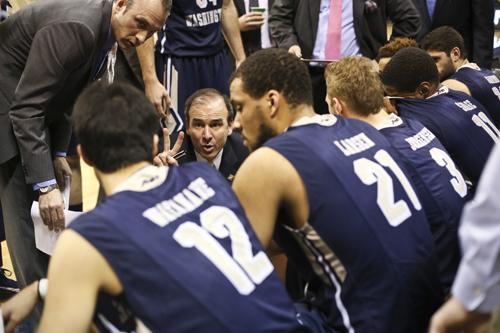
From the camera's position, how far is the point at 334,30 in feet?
14.2

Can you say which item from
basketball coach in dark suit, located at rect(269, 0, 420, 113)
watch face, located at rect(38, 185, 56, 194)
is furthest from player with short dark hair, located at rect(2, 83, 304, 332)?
basketball coach in dark suit, located at rect(269, 0, 420, 113)

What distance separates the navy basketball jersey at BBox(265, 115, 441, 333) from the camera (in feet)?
6.27

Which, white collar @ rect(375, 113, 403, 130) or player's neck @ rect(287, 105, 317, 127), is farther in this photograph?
white collar @ rect(375, 113, 403, 130)

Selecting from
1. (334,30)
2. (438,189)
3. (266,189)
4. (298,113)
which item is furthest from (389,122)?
(334,30)

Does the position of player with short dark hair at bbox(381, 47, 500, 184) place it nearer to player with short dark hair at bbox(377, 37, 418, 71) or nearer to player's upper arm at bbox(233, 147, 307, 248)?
player with short dark hair at bbox(377, 37, 418, 71)

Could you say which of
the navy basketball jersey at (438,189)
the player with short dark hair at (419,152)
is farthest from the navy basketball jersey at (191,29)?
the navy basketball jersey at (438,189)

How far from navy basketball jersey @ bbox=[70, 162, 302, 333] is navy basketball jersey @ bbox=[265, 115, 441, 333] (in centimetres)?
24

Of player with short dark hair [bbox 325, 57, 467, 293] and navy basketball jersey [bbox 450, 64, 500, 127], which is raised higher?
player with short dark hair [bbox 325, 57, 467, 293]

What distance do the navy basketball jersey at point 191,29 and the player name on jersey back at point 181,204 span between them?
7.55 feet

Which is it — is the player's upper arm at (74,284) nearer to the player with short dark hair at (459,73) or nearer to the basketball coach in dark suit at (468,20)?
the player with short dark hair at (459,73)

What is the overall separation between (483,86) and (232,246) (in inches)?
99.7

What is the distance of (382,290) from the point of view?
194cm

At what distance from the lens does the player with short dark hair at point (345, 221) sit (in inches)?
75.0

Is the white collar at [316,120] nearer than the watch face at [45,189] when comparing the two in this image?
Yes
